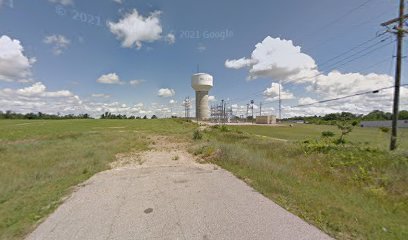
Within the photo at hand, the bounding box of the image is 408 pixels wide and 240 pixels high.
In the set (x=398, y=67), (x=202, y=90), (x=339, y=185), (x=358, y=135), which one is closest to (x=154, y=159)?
(x=339, y=185)

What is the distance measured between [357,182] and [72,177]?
11292mm

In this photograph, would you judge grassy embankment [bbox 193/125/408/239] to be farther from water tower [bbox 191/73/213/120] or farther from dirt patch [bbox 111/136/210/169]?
water tower [bbox 191/73/213/120]

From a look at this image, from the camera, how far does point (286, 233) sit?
153 inches

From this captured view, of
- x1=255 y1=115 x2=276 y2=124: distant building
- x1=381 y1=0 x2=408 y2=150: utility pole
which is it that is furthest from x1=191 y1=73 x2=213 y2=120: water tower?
x1=381 y1=0 x2=408 y2=150: utility pole

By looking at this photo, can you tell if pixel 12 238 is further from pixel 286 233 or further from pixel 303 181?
pixel 303 181

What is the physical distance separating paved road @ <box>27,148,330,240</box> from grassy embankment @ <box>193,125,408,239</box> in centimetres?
62

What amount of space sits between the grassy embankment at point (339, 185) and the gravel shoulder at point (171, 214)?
0.63 m

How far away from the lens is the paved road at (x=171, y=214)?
12.9ft

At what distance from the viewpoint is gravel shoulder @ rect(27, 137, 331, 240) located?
3.93 m

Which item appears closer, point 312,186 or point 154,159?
point 312,186

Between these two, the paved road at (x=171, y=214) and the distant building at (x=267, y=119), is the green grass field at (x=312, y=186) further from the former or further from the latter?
the distant building at (x=267, y=119)

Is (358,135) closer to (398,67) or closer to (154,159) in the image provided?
(398,67)

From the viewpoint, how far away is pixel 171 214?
15.6ft

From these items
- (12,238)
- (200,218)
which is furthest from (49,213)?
(200,218)
